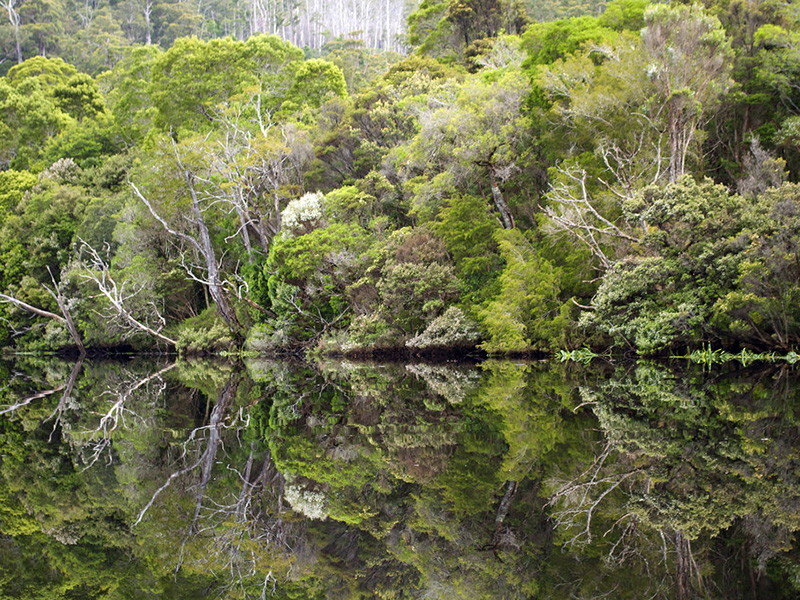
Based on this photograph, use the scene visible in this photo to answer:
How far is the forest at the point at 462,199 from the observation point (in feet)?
59.1

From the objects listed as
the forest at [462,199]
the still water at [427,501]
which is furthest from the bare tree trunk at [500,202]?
the still water at [427,501]

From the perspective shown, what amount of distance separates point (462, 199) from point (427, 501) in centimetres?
2025

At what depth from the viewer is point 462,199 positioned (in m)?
25.2

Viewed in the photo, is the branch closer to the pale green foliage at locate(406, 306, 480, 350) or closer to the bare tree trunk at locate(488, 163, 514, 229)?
the pale green foliage at locate(406, 306, 480, 350)

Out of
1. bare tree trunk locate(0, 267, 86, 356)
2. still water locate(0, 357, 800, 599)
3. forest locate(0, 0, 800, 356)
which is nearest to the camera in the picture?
still water locate(0, 357, 800, 599)

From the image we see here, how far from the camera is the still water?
165 inches

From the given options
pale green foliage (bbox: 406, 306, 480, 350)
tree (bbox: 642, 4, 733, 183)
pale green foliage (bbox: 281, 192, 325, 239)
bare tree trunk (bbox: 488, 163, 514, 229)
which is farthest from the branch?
tree (bbox: 642, 4, 733, 183)

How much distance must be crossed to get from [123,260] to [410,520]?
32493mm

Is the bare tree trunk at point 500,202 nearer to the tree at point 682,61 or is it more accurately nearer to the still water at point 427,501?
the tree at point 682,61

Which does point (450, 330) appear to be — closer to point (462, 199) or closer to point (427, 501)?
point (462, 199)

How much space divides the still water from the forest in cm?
677

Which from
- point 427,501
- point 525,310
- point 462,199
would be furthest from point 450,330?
point 427,501

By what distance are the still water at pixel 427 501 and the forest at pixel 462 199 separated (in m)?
6.77

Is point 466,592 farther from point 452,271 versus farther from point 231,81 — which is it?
point 231,81
